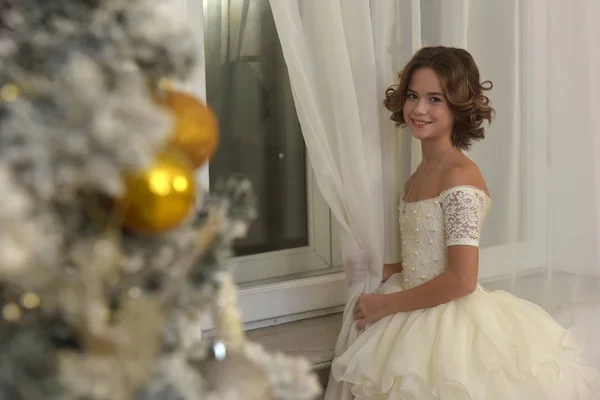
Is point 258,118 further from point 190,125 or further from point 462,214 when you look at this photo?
point 190,125

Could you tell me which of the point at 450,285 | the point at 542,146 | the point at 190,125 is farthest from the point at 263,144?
the point at 190,125

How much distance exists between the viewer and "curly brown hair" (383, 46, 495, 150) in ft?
4.31

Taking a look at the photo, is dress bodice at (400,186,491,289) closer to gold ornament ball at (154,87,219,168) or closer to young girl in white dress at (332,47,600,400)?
young girl in white dress at (332,47,600,400)

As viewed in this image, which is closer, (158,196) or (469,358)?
(158,196)

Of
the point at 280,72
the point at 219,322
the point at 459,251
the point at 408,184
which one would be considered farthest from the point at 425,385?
the point at 280,72

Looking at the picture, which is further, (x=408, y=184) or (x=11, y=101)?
(x=408, y=184)

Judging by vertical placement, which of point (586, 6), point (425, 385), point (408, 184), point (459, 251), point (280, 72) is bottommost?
point (425, 385)

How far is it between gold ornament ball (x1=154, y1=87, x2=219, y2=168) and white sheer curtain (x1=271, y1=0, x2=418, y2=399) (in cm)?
64

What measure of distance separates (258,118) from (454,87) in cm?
44

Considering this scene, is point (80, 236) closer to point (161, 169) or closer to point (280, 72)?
point (161, 169)

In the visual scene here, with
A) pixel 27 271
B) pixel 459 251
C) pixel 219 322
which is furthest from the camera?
pixel 459 251

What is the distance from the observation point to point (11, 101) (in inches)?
17.3

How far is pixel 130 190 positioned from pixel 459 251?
2.88 feet

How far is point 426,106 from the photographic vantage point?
1.32m
